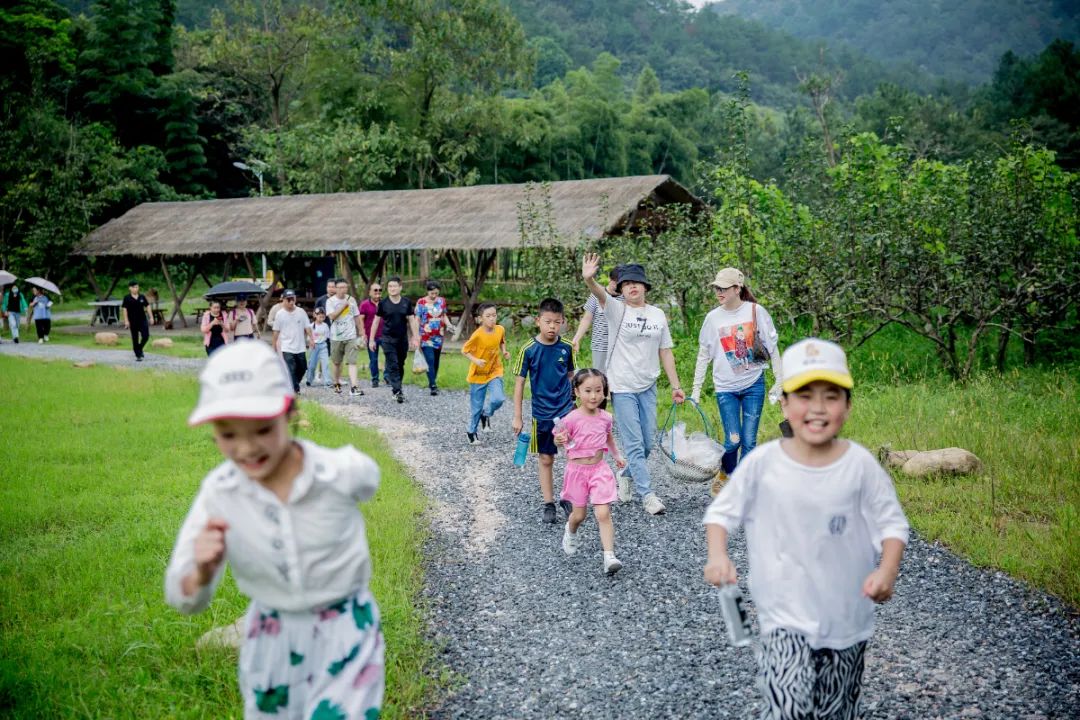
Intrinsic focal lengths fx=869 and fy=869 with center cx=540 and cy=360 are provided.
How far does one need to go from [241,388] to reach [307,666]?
855 millimetres

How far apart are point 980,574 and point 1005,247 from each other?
7.02m

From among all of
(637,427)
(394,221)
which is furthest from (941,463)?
(394,221)

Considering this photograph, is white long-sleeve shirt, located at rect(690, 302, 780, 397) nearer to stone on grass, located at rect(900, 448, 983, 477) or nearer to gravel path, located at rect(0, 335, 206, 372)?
stone on grass, located at rect(900, 448, 983, 477)

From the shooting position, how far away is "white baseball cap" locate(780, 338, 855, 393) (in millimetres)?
2725

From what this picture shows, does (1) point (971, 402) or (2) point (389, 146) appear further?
(2) point (389, 146)

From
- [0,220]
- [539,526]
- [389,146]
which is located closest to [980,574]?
[539,526]

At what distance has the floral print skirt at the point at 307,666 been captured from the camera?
2508mm

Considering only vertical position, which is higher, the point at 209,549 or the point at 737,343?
the point at 737,343

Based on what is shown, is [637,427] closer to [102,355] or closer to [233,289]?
[233,289]

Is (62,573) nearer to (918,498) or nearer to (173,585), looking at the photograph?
(173,585)

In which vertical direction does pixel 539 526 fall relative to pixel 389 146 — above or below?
below

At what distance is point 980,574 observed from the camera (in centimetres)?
534

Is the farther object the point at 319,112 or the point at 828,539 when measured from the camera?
the point at 319,112

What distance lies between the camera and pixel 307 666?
8.30ft
